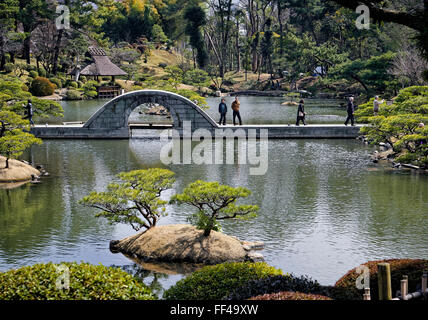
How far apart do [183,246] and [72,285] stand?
6.90 m

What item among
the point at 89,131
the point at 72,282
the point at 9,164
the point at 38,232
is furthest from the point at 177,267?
the point at 89,131

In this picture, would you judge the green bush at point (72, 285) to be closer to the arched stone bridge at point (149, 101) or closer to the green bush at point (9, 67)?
the arched stone bridge at point (149, 101)

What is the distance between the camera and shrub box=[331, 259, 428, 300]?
30.9ft

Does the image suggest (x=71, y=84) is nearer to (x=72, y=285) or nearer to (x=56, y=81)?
(x=56, y=81)

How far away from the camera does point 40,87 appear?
60.8 meters

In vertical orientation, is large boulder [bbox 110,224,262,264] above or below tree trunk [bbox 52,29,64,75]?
below

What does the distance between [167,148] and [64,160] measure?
5.53 m

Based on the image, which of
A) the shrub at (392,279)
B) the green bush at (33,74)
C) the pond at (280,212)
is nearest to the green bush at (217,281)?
the shrub at (392,279)

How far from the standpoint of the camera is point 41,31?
68.3 m

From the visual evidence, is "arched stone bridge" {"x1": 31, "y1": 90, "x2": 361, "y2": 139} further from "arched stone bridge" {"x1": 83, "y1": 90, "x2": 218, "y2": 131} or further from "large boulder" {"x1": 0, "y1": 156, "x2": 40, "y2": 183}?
"large boulder" {"x1": 0, "y1": 156, "x2": 40, "y2": 183}

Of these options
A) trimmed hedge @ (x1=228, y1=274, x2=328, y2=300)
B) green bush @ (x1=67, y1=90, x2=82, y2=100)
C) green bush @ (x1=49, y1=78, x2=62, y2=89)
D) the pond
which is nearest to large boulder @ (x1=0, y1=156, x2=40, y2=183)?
the pond

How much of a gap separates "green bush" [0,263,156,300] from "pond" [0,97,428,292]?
4930 millimetres

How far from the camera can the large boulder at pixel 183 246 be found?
47.6 ft
